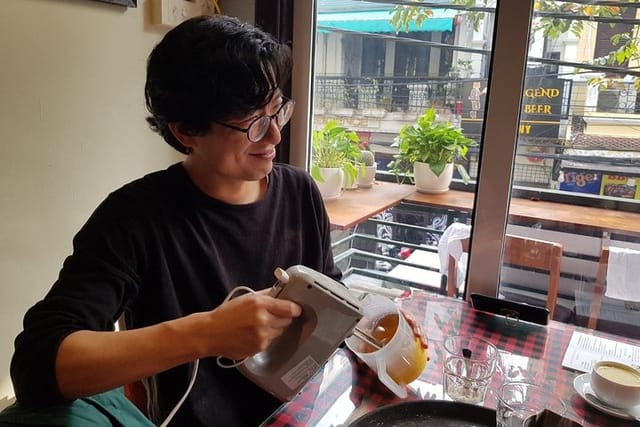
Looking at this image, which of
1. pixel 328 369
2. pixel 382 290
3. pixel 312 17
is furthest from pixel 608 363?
pixel 312 17

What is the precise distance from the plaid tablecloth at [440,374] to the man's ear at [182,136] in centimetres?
54

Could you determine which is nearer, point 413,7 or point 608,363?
point 608,363

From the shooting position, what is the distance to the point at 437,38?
63.2 inches

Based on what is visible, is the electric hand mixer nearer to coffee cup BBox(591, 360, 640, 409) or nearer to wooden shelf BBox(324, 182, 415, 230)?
coffee cup BBox(591, 360, 640, 409)

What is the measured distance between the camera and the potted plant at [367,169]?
6.11 ft

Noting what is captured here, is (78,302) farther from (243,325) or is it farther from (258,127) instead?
(258,127)

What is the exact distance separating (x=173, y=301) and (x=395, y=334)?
1.44 feet

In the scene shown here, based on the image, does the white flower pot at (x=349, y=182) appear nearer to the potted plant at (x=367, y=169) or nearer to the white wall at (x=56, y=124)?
the potted plant at (x=367, y=169)

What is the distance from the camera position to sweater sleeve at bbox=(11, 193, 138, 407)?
2.48 feet

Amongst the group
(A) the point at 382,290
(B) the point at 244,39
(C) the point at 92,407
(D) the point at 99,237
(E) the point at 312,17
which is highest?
(E) the point at 312,17

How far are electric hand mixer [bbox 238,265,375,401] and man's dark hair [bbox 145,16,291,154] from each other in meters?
0.35

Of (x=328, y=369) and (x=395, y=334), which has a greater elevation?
(x=395, y=334)

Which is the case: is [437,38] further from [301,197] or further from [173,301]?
[173,301]

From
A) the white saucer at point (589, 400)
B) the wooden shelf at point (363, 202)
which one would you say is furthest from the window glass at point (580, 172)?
the white saucer at point (589, 400)
